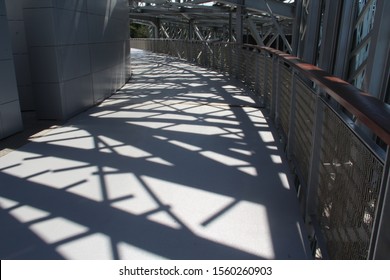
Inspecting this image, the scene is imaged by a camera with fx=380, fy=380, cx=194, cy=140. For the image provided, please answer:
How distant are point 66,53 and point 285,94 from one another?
384cm

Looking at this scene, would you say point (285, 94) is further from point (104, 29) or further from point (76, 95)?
point (104, 29)

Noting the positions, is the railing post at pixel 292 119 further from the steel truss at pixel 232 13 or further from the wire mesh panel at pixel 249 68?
the steel truss at pixel 232 13

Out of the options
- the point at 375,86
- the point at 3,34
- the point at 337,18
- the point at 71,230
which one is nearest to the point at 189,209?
the point at 71,230

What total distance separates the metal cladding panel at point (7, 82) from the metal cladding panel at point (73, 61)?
0.96m

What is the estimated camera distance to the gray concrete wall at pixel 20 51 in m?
6.56

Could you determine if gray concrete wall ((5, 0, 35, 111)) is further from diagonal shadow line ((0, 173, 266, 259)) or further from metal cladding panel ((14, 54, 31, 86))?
diagonal shadow line ((0, 173, 266, 259))

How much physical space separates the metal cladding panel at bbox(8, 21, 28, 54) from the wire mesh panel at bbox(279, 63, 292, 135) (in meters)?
4.55

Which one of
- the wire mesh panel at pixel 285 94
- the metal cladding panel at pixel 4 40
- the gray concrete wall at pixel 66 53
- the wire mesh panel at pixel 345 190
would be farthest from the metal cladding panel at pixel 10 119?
the wire mesh panel at pixel 345 190

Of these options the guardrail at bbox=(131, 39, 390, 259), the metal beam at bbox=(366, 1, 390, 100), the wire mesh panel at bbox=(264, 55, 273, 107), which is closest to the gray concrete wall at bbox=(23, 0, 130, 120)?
the wire mesh panel at bbox=(264, 55, 273, 107)

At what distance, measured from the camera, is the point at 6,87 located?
538 centimetres

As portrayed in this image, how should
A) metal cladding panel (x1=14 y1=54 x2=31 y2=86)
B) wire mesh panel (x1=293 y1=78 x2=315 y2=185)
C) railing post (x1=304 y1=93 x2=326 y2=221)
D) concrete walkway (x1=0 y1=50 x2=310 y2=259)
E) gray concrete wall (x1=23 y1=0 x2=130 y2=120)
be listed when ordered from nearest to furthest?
railing post (x1=304 y1=93 x2=326 y2=221)
concrete walkway (x1=0 y1=50 x2=310 y2=259)
wire mesh panel (x1=293 y1=78 x2=315 y2=185)
gray concrete wall (x1=23 y1=0 x2=130 y2=120)
metal cladding panel (x1=14 y1=54 x2=31 y2=86)

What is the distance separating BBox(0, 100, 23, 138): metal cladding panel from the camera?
532 cm

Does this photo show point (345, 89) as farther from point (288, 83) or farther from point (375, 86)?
point (288, 83)
